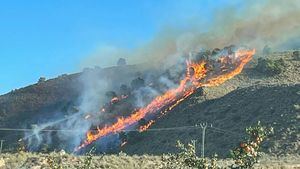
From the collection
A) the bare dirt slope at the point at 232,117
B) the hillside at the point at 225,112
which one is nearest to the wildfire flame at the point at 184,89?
the hillside at the point at 225,112

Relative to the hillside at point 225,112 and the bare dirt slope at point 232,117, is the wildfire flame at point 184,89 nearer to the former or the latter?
the hillside at point 225,112

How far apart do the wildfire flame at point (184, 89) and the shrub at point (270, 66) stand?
15.4 ft

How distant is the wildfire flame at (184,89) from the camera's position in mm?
99875

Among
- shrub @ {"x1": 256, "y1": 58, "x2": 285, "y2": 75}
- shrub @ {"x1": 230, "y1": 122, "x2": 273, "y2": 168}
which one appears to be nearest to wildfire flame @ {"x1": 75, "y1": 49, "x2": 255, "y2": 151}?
shrub @ {"x1": 256, "y1": 58, "x2": 285, "y2": 75}

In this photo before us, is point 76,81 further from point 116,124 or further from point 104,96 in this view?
point 116,124

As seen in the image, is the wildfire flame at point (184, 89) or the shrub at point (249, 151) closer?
the shrub at point (249, 151)

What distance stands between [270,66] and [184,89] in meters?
19.0

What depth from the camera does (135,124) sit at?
97.6 metres

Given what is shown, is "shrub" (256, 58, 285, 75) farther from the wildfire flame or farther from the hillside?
the wildfire flame

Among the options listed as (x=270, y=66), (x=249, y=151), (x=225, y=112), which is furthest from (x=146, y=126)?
(x=249, y=151)

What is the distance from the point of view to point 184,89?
110 m

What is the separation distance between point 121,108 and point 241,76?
26528mm

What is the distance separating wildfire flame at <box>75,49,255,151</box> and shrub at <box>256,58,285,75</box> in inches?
185

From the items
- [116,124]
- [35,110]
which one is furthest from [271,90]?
[35,110]
